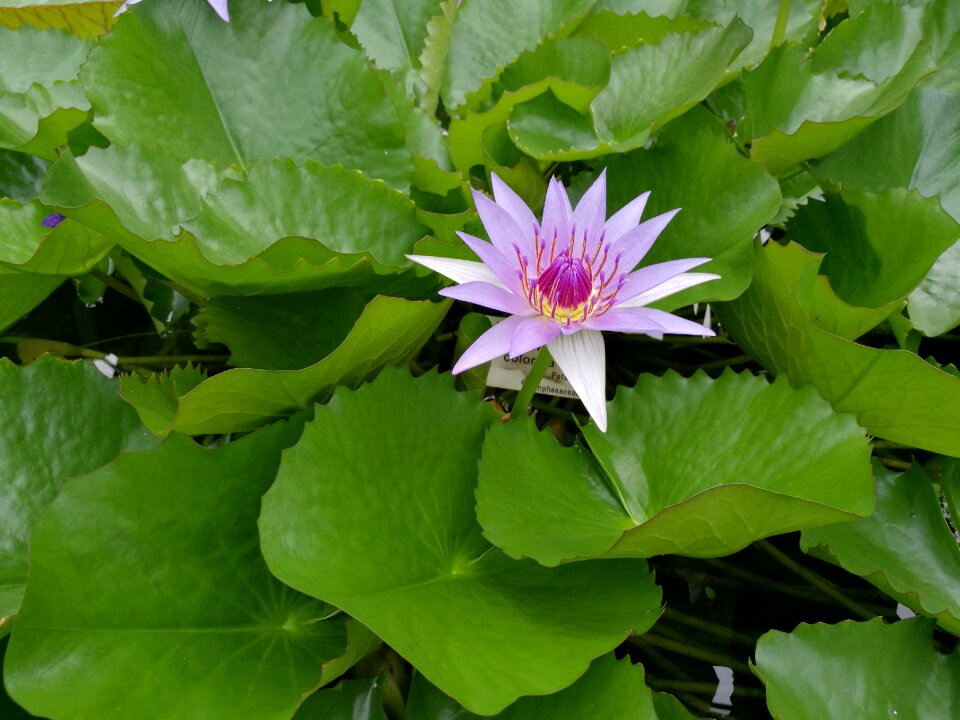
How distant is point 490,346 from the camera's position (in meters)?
0.69

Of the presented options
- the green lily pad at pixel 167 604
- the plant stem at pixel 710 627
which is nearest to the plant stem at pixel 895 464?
the plant stem at pixel 710 627

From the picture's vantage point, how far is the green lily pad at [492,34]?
1109 mm

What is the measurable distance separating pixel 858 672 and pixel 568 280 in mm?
439

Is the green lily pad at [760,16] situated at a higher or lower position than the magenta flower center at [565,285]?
higher

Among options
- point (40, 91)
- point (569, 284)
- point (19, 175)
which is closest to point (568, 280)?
point (569, 284)

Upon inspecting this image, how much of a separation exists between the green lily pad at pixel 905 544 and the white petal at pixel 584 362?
0.84 feet

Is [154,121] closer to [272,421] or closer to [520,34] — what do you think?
[272,421]

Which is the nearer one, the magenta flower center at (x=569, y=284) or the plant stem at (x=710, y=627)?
the magenta flower center at (x=569, y=284)

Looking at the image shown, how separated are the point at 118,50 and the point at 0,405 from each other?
1.29 feet

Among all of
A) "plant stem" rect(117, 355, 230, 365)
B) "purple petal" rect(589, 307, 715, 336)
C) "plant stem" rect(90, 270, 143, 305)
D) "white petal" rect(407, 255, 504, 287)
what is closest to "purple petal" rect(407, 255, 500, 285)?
"white petal" rect(407, 255, 504, 287)

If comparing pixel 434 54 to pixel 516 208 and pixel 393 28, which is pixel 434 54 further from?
pixel 516 208

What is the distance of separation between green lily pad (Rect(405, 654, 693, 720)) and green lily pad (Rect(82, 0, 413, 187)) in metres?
0.55

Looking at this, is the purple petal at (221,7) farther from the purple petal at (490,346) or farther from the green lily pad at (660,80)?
the purple petal at (490,346)

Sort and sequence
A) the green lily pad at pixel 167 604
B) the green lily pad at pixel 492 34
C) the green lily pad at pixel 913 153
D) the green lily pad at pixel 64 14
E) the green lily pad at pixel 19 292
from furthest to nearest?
1. the green lily pad at pixel 64 14
2. the green lily pad at pixel 492 34
3. the green lily pad at pixel 913 153
4. the green lily pad at pixel 19 292
5. the green lily pad at pixel 167 604
